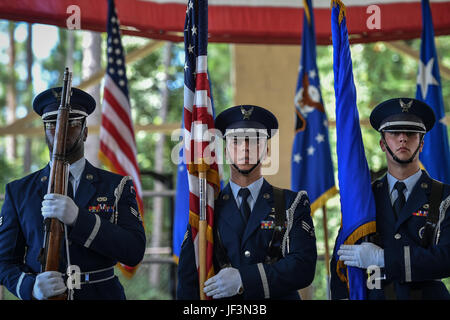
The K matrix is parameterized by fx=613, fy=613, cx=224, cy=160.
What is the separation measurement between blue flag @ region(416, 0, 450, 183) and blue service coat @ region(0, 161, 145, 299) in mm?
3140

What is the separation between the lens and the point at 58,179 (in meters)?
3.56

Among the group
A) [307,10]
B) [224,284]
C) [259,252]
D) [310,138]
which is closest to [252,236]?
[259,252]

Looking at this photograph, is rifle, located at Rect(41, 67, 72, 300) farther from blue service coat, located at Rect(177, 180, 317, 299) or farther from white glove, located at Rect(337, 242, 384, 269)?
white glove, located at Rect(337, 242, 384, 269)

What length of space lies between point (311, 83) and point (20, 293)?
381 centimetres

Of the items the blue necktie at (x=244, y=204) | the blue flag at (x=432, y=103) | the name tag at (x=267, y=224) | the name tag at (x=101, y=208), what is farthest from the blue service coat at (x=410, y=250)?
the blue flag at (x=432, y=103)

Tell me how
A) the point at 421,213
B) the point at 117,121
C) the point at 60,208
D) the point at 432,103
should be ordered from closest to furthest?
the point at 60,208 → the point at 421,213 → the point at 432,103 → the point at 117,121

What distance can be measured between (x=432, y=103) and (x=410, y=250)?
296 centimetres

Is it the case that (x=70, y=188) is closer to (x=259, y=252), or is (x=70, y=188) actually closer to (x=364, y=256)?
(x=259, y=252)

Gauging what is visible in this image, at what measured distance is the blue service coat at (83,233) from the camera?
11.7 feet

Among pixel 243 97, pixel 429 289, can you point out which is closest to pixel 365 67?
pixel 243 97

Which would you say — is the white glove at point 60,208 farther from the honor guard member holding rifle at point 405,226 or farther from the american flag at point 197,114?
the honor guard member holding rifle at point 405,226

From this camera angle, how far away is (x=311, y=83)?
6.32 metres
